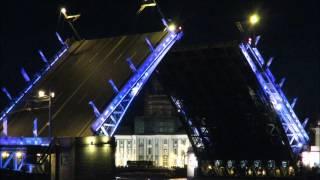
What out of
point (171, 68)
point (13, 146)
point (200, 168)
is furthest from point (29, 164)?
point (200, 168)

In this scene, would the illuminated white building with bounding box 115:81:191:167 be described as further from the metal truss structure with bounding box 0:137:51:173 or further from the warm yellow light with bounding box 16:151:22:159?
the warm yellow light with bounding box 16:151:22:159

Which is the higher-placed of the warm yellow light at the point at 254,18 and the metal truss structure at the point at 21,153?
the warm yellow light at the point at 254,18

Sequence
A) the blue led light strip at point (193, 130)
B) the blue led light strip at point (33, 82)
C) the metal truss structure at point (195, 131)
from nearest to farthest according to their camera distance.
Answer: the blue led light strip at point (33, 82) → the blue led light strip at point (193, 130) → the metal truss structure at point (195, 131)

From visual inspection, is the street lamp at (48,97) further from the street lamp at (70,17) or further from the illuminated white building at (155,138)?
the illuminated white building at (155,138)

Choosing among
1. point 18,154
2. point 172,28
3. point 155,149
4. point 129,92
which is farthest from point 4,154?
point 155,149

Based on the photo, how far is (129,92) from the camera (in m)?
46.5

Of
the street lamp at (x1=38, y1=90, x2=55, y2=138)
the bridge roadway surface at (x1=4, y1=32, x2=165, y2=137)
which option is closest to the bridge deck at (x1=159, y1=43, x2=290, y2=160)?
the bridge roadway surface at (x1=4, y1=32, x2=165, y2=137)

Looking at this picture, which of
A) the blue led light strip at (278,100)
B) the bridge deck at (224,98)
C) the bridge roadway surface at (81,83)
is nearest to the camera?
the bridge roadway surface at (81,83)

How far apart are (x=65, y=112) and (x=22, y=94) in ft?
22.2

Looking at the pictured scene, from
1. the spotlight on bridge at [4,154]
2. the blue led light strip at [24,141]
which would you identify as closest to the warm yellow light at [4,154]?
the spotlight on bridge at [4,154]

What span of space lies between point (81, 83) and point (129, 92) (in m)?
4.97

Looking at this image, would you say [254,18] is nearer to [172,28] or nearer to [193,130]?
[172,28]

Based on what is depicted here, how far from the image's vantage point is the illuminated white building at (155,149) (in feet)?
360

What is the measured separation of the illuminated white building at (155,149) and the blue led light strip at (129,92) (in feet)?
195
